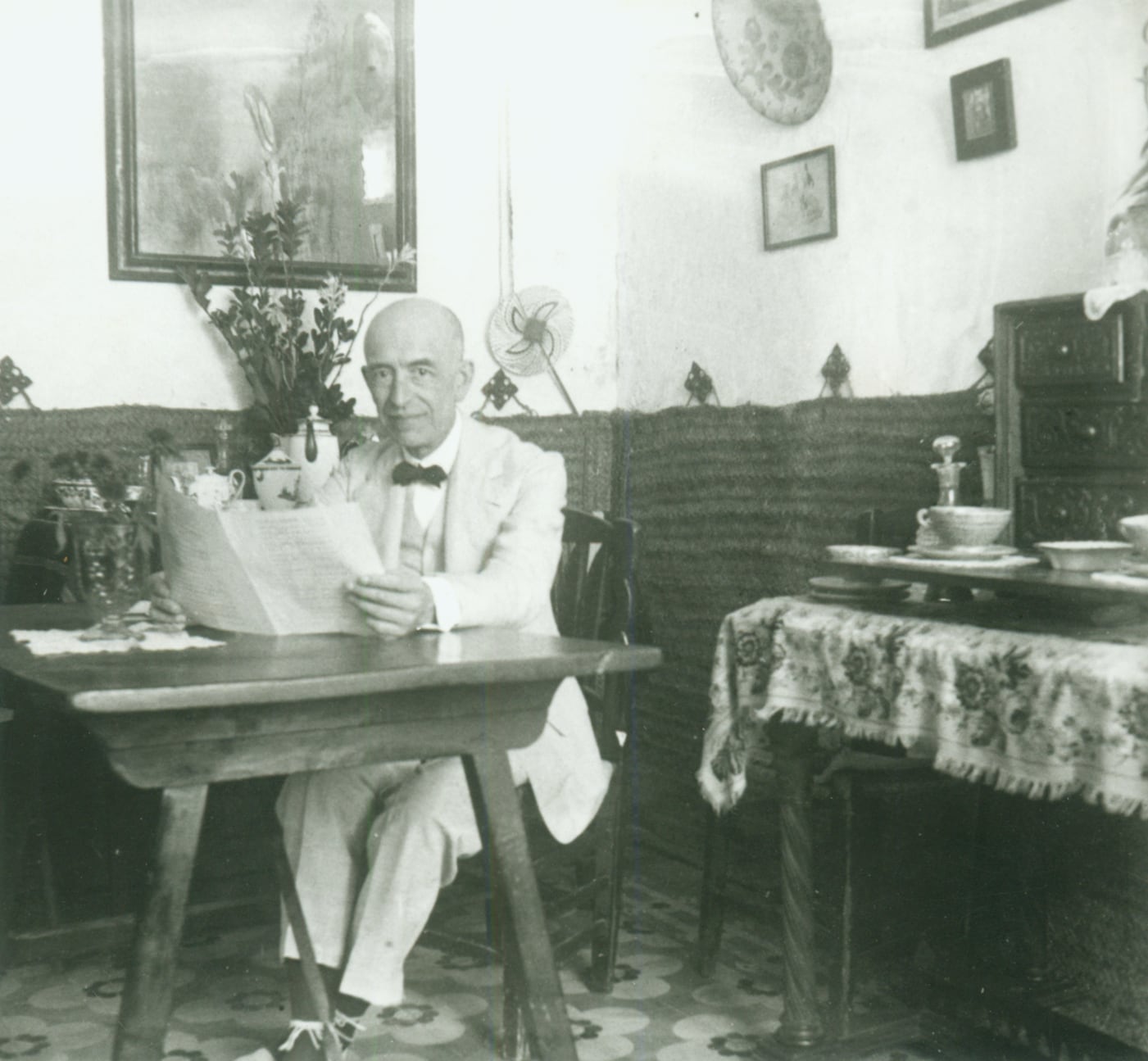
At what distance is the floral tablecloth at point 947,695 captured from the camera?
192cm

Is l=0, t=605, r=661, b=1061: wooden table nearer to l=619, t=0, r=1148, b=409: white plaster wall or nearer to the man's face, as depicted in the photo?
the man's face

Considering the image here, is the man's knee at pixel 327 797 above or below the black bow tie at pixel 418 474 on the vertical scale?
below

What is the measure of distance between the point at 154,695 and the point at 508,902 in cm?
67

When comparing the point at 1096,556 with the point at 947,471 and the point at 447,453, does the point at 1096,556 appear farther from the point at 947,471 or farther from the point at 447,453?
the point at 447,453

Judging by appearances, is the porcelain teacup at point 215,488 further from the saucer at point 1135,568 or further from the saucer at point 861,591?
the saucer at point 1135,568

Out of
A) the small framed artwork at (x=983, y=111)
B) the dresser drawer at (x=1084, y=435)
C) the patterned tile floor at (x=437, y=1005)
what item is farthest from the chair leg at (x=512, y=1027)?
the small framed artwork at (x=983, y=111)

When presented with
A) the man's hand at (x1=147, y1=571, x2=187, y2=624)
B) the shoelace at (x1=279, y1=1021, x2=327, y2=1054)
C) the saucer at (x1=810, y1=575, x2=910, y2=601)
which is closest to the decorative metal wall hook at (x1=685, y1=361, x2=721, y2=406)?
the saucer at (x1=810, y1=575, x2=910, y2=601)

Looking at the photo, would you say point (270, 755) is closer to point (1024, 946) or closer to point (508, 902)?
point (508, 902)

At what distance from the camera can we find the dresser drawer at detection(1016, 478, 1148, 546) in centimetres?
254

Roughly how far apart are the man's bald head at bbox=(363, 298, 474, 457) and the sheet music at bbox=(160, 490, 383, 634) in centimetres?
60

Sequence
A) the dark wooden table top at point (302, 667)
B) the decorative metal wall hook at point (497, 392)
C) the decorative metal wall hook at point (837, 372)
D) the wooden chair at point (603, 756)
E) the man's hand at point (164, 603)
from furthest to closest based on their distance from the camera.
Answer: the decorative metal wall hook at point (497, 392)
the decorative metal wall hook at point (837, 372)
the wooden chair at point (603, 756)
the man's hand at point (164, 603)
the dark wooden table top at point (302, 667)

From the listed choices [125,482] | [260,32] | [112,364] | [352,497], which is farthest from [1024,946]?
[260,32]

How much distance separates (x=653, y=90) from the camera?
14.3ft

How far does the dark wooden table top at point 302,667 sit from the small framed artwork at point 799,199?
199 cm
